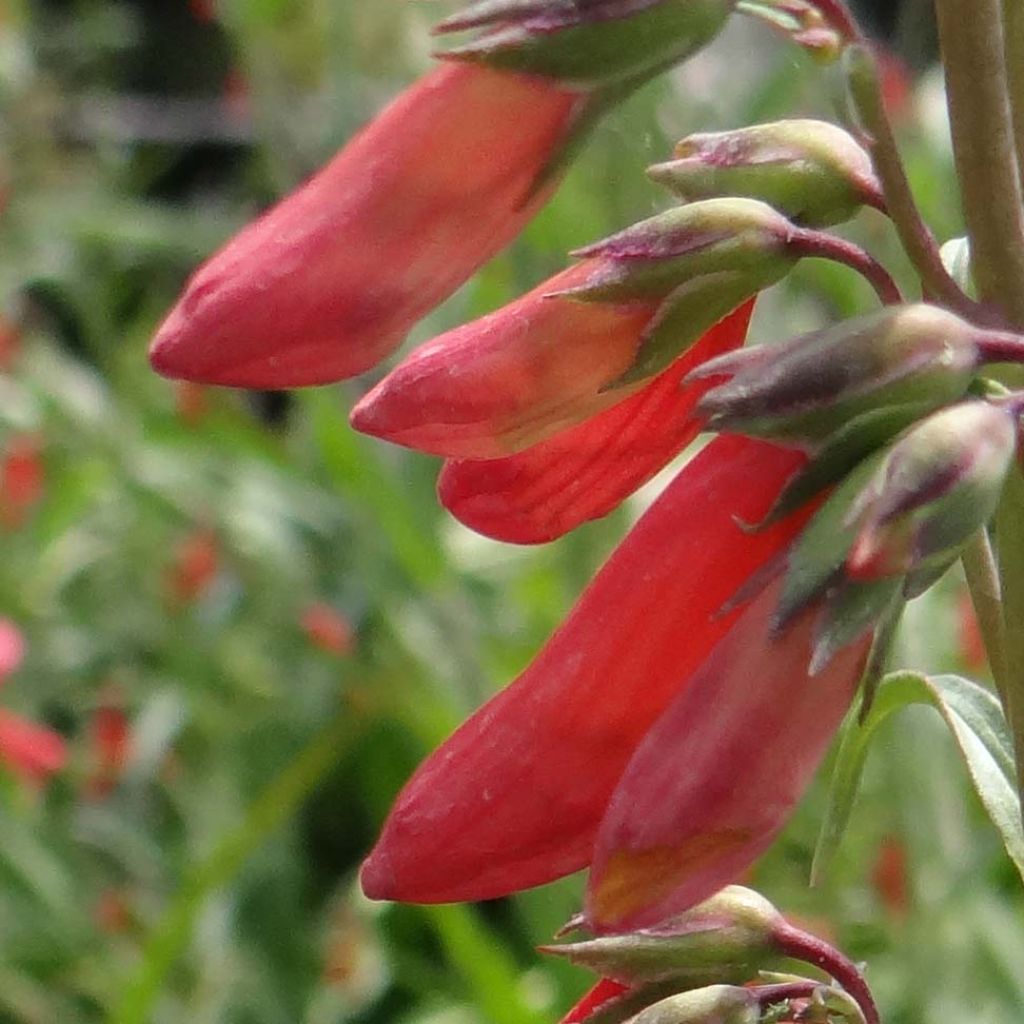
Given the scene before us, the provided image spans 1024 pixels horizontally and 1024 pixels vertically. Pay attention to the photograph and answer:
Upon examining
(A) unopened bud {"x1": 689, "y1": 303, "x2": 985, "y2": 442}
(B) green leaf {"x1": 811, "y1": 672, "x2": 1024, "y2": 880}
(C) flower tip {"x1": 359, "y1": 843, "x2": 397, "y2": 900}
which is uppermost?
(A) unopened bud {"x1": 689, "y1": 303, "x2": 985, "y2": 442}

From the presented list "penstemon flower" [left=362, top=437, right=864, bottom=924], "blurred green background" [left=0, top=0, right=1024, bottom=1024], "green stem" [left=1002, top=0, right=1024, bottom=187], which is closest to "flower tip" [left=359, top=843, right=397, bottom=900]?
"penstemon flower" [left=362, top=437, right=864, bottom=924]

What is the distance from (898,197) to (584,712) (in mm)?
226

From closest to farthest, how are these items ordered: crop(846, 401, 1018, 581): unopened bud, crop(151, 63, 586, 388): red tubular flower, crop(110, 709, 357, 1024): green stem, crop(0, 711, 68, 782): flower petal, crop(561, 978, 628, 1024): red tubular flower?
crop(846, 401, 1018, 581): unopened bud < crop(151, 63, 586, 388): red tubular flower < crop(561, 978, 628, 1024): red tubular flower < crop(110, 709, 357, 1024): green stem < crop(0, 711, 68, 782): flower petal

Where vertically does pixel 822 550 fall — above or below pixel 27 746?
above

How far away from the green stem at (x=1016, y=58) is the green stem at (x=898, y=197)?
0.05 m

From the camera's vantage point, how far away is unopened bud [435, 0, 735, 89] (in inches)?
24.6

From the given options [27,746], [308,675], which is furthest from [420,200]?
[308,675]

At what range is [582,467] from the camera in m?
0.71

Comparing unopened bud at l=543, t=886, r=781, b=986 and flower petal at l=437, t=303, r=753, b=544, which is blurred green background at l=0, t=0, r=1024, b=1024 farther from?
flower petal at l=437, t=303, r=753, b=544

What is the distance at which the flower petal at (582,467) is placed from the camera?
0.70 metres

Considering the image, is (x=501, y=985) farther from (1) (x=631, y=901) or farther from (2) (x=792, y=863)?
(1) (x=631, y=901)

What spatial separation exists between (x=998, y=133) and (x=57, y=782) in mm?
2438

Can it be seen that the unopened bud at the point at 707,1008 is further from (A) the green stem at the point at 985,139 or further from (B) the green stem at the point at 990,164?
(A) the green stem at the point at 985,139

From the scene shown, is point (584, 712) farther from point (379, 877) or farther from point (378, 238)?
point (378, 238)
